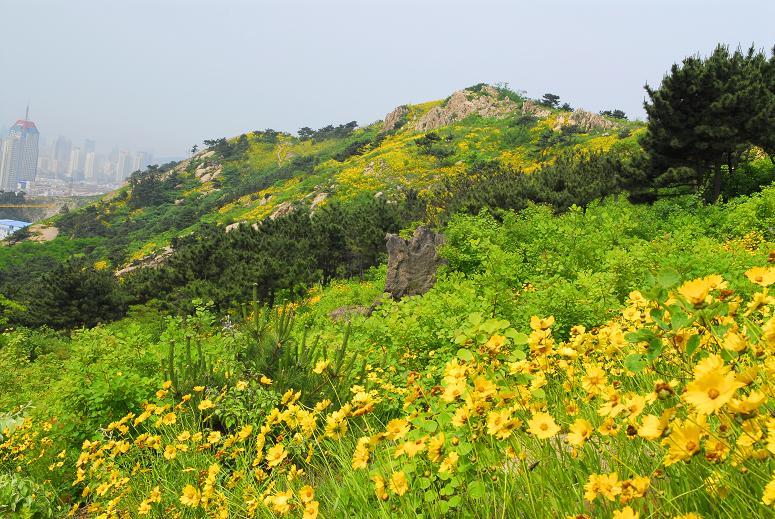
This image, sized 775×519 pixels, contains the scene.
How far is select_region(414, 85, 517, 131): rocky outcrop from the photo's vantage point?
44188mm

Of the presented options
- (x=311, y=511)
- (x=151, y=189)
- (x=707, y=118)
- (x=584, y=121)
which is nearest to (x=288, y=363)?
(x=311, y=511)

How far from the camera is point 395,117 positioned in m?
54.5

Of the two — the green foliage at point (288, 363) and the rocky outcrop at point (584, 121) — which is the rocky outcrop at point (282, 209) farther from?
the green foliage at point (288, 363)

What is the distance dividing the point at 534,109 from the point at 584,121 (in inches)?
326

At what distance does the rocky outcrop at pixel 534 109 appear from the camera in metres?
38.7

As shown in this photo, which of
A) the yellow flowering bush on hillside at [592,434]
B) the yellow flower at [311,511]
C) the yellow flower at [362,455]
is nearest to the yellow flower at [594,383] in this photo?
the yellow flowering bush on hillside at [592,434]

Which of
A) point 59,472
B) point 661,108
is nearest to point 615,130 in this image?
point 661,108

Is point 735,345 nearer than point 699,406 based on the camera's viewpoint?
No

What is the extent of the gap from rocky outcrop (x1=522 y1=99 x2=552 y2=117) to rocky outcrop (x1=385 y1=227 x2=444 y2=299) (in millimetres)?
31793

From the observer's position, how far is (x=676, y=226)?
9.30m

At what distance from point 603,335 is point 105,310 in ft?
67.0

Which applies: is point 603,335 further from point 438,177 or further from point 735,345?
point 438,177

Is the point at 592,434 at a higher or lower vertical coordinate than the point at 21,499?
higher

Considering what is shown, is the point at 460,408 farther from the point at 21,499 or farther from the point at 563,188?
the point at 563,188
